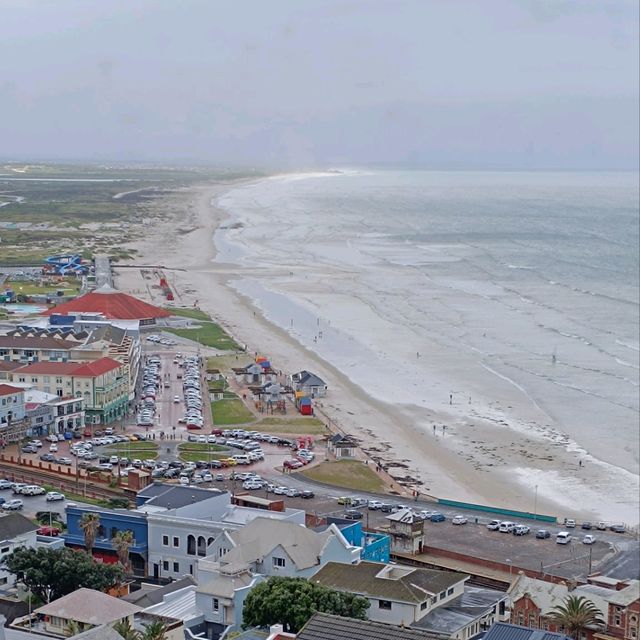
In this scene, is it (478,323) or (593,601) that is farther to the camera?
(478,323)

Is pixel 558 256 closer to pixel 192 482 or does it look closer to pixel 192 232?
pixel 192 232

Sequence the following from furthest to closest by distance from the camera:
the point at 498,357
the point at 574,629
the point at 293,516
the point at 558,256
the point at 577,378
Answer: the point at 558,256, the point at 498,357, the point at 577,378, the point at 293,516, the point at 574,629

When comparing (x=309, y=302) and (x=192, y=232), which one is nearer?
(x=309, y=302)

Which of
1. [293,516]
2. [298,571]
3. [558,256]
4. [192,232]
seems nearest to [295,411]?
[293,516]

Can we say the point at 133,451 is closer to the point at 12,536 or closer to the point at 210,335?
the point at 12,536

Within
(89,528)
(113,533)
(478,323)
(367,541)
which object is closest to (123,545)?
(89,528)
